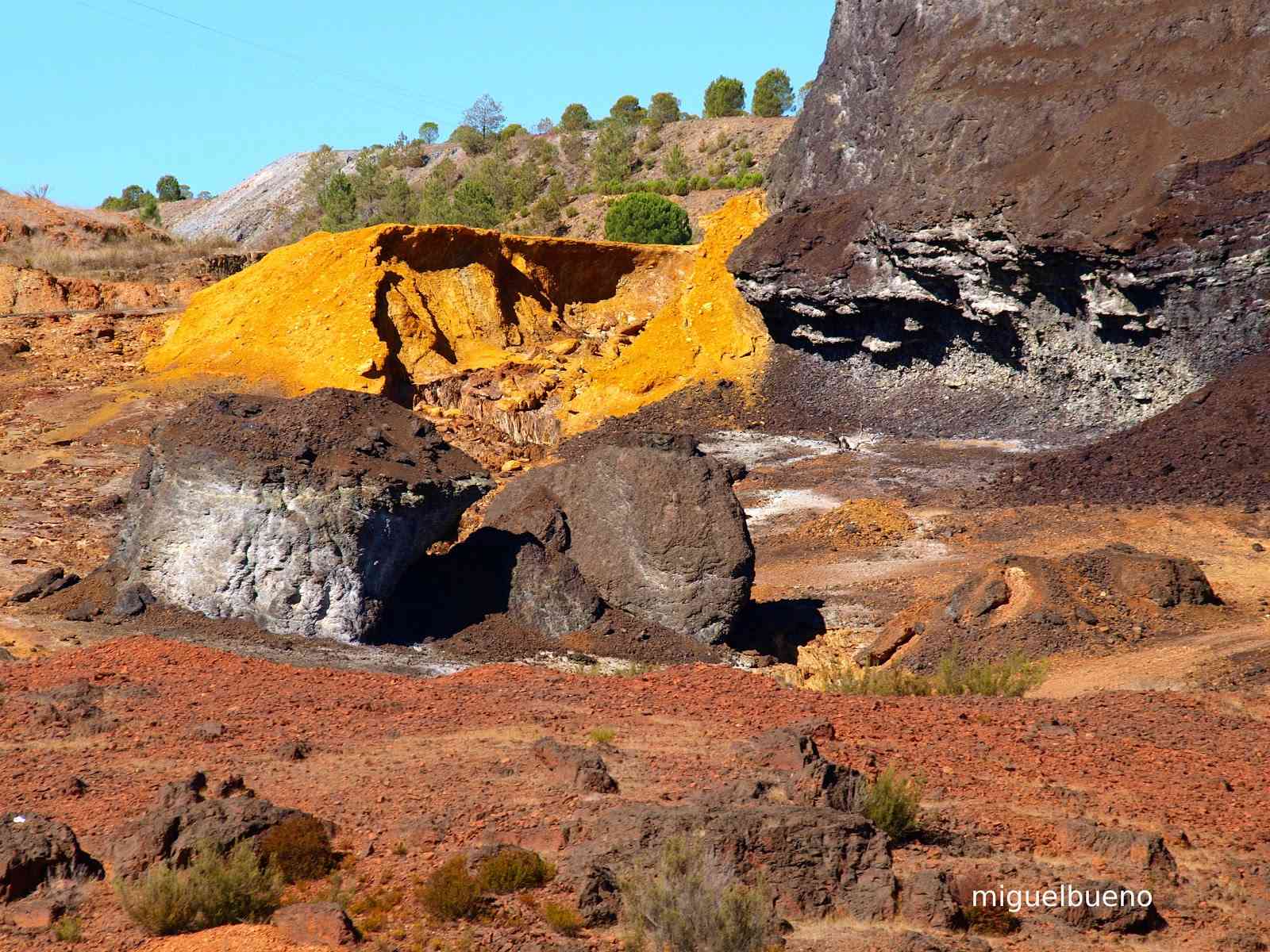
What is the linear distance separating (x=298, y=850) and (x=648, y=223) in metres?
40.4

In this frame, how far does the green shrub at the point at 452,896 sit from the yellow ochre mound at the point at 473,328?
71.3ft

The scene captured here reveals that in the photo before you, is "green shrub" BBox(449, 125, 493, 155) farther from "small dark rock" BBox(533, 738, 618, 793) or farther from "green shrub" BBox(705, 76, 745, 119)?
"small dark rock" BBox(533, 738, 618, 793)

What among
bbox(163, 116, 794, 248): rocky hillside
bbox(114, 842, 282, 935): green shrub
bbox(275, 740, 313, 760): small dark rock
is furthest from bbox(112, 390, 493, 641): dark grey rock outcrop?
bbox(163, 116, 794, 248): rocky hillside

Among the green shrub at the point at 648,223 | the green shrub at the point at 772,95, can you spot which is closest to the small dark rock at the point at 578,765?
the green shrub at the point at 648,223

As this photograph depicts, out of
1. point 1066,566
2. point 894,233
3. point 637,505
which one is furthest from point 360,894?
point 894,233

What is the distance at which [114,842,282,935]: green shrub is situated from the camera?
7.02m

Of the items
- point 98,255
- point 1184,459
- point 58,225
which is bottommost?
point 1184,459

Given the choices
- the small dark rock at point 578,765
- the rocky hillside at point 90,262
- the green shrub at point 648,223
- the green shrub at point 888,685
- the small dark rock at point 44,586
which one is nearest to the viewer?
the small dark rock at point 578,765

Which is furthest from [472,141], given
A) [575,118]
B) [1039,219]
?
[1039,219]

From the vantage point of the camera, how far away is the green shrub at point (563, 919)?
23.3 ft

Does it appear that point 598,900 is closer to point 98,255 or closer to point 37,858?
point 37,858

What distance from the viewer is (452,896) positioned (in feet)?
23.6

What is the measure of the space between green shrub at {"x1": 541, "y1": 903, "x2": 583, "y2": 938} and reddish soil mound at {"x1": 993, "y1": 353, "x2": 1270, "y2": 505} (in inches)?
608

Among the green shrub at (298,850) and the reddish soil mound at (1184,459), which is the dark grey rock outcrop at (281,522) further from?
the reddish soil mound at (1184,459)
